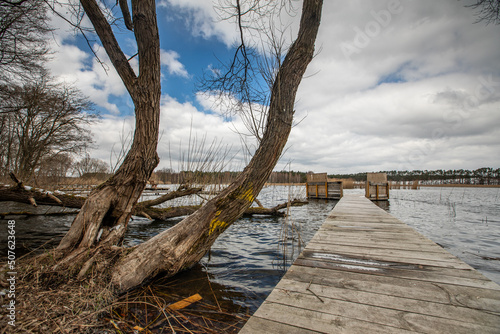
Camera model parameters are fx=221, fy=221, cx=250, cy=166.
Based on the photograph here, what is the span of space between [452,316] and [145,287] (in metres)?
2.67

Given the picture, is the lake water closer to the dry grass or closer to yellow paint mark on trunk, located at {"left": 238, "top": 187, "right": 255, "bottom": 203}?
the dry grass

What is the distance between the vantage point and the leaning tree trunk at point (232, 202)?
2.43 m

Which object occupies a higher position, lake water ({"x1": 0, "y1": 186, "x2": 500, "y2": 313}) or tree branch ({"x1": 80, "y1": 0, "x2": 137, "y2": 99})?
tree branch ({"x1": 80, "y1": 0, "x2": 137, "y2": 99})

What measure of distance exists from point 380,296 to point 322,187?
16.0 meters

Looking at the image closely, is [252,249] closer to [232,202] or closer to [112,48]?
[232,202]

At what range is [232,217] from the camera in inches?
112

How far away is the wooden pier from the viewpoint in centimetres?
120

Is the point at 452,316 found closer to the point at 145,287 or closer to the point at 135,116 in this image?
the point at 145,287

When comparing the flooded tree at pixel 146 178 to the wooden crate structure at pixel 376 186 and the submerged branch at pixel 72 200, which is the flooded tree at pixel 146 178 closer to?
the submerged branch at pixel 72 200

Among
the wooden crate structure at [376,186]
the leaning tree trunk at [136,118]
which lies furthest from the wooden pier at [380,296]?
the wooden crate structure at [376,186]

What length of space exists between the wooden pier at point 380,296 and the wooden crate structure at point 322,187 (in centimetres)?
1408

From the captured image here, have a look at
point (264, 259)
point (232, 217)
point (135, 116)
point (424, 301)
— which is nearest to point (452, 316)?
point (424, 301)

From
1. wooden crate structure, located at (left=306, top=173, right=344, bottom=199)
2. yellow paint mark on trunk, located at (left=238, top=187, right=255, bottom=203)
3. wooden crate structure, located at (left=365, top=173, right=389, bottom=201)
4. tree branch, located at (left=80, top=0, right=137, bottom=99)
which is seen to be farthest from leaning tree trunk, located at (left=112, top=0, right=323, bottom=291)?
wooden crate structure, located at (left=306, top=173, right=344, bottom=199)

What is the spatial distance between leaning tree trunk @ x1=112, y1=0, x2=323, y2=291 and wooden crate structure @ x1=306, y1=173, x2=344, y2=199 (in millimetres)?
14216
